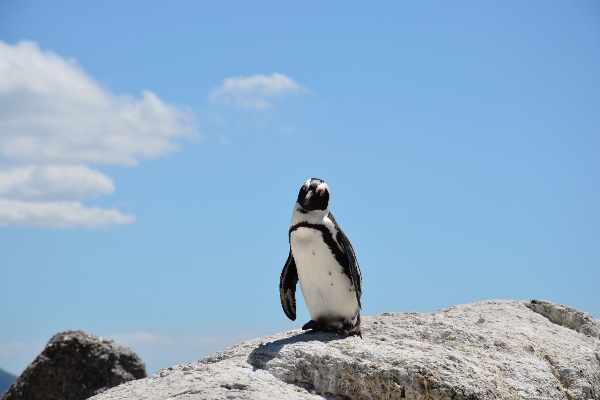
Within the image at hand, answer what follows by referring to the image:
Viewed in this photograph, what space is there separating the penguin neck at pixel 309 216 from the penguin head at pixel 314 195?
0.04 m

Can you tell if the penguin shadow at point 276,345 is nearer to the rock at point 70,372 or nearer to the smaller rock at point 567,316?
the smaller rock at point 567,316

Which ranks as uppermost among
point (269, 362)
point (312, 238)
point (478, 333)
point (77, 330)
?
point (77, 330)

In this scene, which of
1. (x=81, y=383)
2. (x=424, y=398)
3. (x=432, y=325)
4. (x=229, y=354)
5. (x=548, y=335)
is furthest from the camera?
(x=81, y=383)

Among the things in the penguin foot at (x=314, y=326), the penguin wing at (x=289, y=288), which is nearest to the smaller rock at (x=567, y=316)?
the penguin wing at (x=289, y=288)

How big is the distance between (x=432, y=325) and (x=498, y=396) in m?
1.10

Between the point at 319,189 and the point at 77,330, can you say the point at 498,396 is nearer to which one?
the point at 319,189

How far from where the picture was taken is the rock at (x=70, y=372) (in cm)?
1045

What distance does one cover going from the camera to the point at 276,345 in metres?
5.50

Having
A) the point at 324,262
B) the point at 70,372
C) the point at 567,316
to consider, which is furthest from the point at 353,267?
the point at 70,372

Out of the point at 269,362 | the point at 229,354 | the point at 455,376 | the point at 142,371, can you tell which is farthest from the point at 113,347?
the point at 455,376

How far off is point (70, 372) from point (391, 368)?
6.89 meters

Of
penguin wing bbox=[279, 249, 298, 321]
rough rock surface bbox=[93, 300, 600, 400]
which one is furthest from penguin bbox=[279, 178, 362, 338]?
penguin wing bbox=[279, 249, 298, 321]

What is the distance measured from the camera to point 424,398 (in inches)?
199

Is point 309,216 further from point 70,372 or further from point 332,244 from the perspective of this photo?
point 70,372
